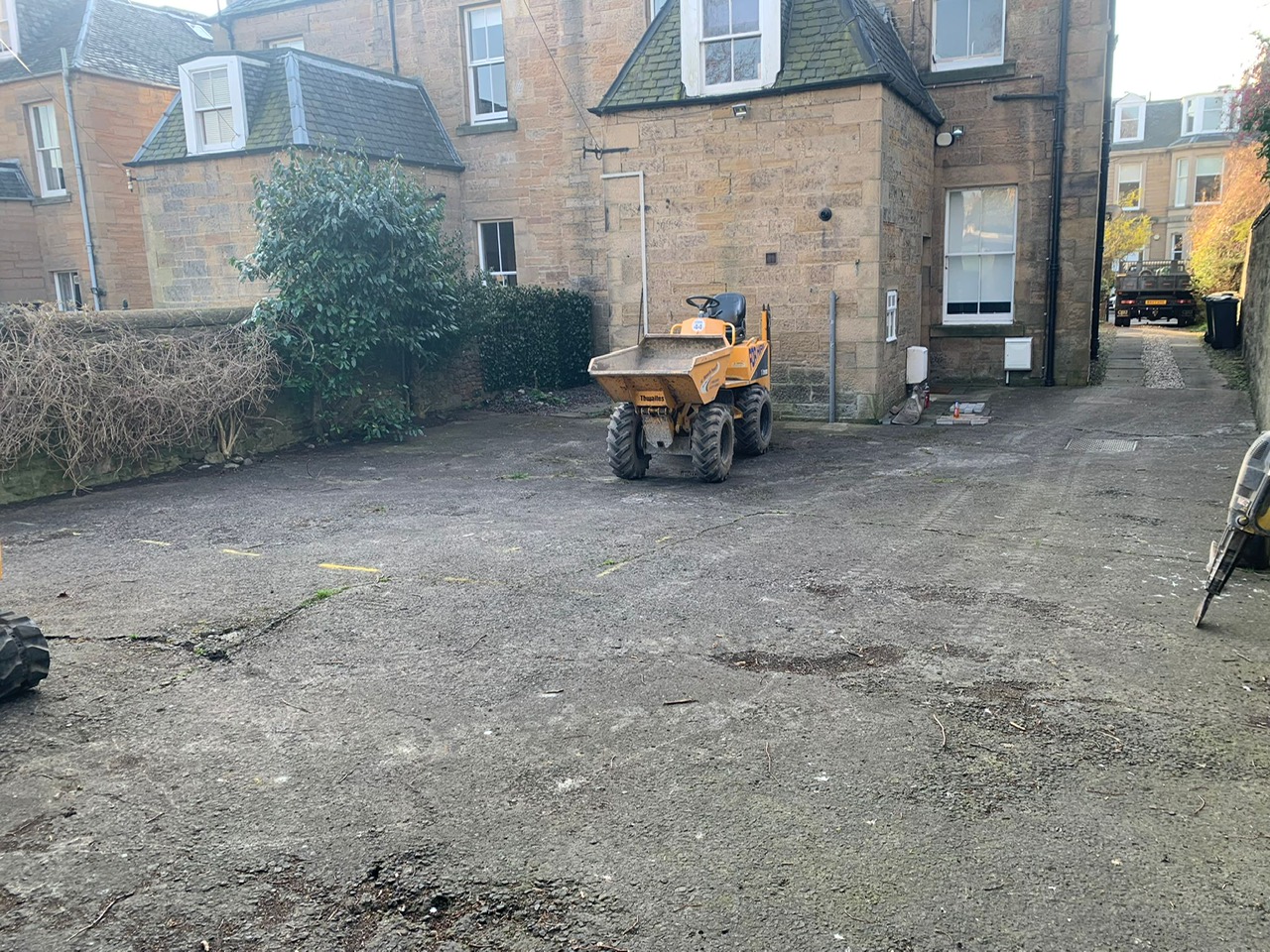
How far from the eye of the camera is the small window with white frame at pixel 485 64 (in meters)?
20.7

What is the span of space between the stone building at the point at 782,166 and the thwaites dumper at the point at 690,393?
3153 millimetres

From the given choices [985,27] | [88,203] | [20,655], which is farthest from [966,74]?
[88,203]

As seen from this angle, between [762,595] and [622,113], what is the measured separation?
10708mm

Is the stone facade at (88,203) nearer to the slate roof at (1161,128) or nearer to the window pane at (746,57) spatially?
the window pane at (746,57)

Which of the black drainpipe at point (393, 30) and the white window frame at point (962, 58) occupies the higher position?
the black drainpipe at point (393, 30)

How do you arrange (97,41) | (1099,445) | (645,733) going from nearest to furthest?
(645,733), (1099,445), (97,41)

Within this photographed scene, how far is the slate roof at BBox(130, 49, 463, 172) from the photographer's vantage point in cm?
1775

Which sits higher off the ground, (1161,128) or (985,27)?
(1161,128)

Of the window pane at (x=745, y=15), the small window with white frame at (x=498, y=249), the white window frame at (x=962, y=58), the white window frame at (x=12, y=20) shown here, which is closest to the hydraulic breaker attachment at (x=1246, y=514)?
the window pane at (x=745, y=15)

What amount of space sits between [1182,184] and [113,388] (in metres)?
55.0

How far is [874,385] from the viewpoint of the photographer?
553 inches

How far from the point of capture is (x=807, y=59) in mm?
13789

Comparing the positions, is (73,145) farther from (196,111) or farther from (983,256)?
(983,256)

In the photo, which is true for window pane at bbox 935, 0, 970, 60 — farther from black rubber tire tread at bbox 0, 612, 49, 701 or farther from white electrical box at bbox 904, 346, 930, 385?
black rubber tire tread at bbox 0, 612, 49, 701
